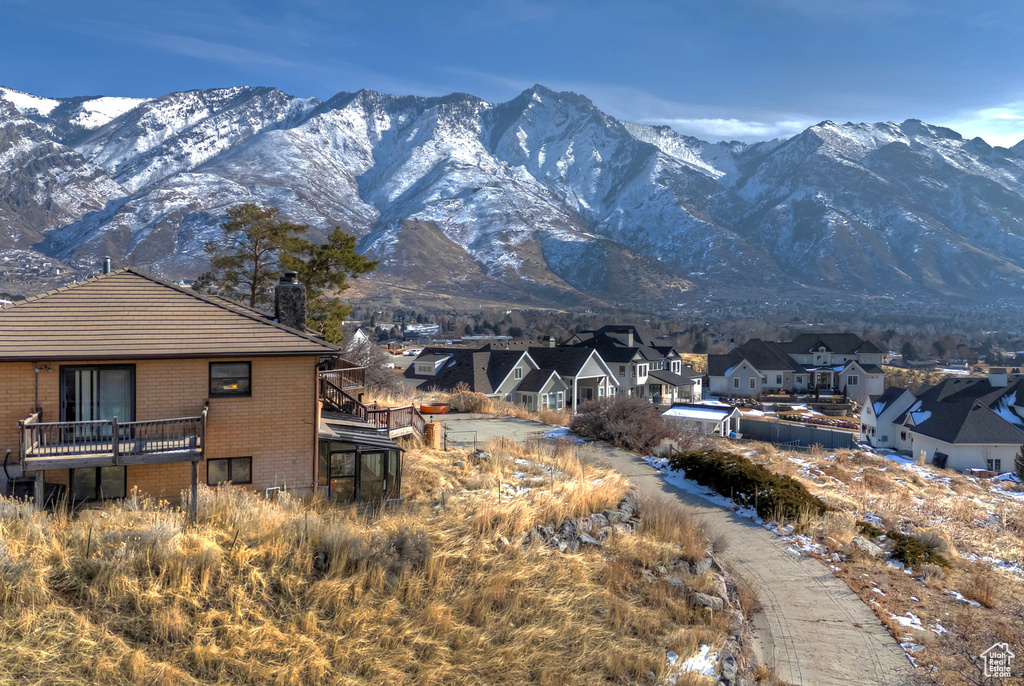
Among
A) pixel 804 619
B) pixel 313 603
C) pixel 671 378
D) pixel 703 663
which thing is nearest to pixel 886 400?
pixel 671 378

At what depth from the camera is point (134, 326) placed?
1423 centimetres

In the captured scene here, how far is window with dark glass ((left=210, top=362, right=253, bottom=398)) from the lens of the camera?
46.9 feet

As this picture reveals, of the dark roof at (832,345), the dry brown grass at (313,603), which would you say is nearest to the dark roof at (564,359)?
the dry brown grass at (313,603)

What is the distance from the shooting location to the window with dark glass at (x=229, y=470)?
1438cm

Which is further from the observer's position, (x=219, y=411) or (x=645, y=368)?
(x=645, y=368)

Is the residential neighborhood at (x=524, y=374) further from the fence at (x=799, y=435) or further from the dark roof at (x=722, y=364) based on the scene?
the dark roof at (x=722, y=364)

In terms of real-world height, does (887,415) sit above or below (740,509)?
below

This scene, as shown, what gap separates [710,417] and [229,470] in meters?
42.7

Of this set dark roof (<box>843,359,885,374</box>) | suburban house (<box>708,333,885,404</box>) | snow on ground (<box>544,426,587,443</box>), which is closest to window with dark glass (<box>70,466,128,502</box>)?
snow on ground (<box>544,426,587,443</box>)

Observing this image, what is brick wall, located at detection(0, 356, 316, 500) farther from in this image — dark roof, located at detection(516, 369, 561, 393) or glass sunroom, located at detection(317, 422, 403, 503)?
dark roof, located at detection(516, 369, 561, 393)

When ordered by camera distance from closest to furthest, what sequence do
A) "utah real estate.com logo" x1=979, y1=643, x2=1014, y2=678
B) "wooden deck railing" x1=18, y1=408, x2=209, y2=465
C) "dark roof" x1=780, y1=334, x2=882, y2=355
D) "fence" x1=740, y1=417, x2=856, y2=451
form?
"utah real estate.com logo" x1=979, y1=643, x2=1014, y2=678, "wooden deck railing" x1=18, y1=408, x2=209, y2=465, "fence" x1=740, y1=417, x2=856, y2=451, "dark roof" x1=780, y1=334, x2=882, y2=355

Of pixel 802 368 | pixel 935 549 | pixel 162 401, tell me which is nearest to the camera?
pixel 162 401

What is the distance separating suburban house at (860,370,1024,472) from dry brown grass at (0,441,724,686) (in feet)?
137

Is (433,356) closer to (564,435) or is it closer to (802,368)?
(564,435)
